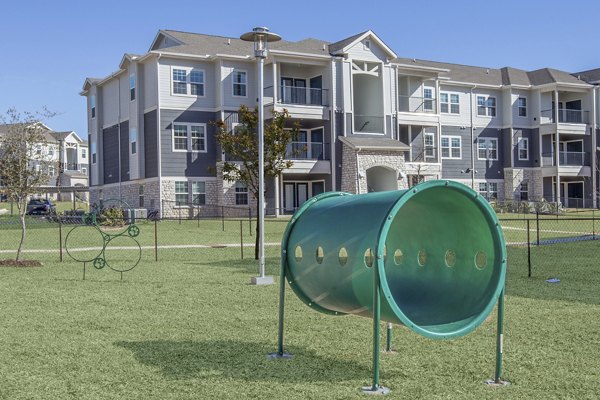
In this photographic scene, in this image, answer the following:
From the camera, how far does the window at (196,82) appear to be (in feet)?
122

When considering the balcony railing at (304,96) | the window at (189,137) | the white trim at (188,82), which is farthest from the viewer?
the balcony railing at (304,96)

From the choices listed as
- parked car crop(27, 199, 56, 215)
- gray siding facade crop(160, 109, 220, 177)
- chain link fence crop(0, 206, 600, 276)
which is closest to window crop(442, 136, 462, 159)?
chain link fence crop(0, 206, 600, 276)

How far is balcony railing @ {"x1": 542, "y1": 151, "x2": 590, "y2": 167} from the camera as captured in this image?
4875 centimetres

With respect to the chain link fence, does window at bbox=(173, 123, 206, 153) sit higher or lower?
higher

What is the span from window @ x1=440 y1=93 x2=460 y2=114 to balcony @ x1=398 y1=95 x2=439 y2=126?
8.53 ft

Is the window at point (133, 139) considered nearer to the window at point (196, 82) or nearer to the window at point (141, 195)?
the window at point (141, 195)

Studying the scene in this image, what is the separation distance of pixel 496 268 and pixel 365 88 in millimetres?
35629

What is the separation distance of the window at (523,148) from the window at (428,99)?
333 inches

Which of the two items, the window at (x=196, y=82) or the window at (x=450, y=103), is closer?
the window at (x=196, y=82)

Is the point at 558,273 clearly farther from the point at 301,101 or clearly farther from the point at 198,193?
the point at 301,101

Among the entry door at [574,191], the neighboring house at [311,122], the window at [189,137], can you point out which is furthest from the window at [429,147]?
the window at [189,137]

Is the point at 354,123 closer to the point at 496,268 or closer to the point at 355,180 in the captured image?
the point at 355,180

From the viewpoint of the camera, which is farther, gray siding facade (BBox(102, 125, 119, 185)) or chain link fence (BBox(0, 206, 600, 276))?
gray siding facade (BBox(102, 125, 119, 185))

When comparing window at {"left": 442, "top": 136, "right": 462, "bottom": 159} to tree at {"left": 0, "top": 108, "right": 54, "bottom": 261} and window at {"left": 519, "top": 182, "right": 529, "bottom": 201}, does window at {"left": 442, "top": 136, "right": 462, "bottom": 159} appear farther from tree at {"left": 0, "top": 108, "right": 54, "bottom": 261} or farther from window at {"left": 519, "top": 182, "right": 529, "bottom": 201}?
tree at {"left": 0, "top": 108, "right": 54, "bottom": 261}
